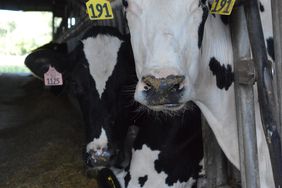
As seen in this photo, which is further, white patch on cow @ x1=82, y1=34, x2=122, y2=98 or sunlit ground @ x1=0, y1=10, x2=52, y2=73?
sunlit ground @ x1=0, y1=10, x2=52, y2=73

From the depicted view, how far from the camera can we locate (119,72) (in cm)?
353

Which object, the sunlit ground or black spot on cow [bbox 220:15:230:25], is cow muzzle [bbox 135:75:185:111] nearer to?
black spot on cow [bbox 220:15:230:25]

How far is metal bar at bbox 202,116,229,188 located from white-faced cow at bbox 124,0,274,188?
1.37 ft

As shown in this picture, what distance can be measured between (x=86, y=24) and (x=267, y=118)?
5.08m

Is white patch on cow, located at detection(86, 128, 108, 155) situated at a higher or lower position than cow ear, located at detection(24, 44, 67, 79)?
lower

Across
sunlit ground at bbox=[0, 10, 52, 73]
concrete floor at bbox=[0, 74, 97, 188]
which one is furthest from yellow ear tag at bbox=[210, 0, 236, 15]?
sunlit ground at bbox=[0, 10, 52, 73]

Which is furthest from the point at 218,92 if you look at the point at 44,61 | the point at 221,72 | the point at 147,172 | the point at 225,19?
the point at 44,61

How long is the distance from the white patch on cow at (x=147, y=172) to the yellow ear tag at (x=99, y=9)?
45.1 inches

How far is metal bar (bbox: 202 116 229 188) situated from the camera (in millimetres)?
3064

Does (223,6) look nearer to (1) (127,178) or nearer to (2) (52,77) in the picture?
(1) (127,178)

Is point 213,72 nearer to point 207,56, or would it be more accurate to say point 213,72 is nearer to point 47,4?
point 207,56

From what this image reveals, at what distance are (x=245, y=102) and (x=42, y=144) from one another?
188 inches

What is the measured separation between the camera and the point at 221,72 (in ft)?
8.40

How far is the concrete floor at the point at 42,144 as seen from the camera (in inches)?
200
